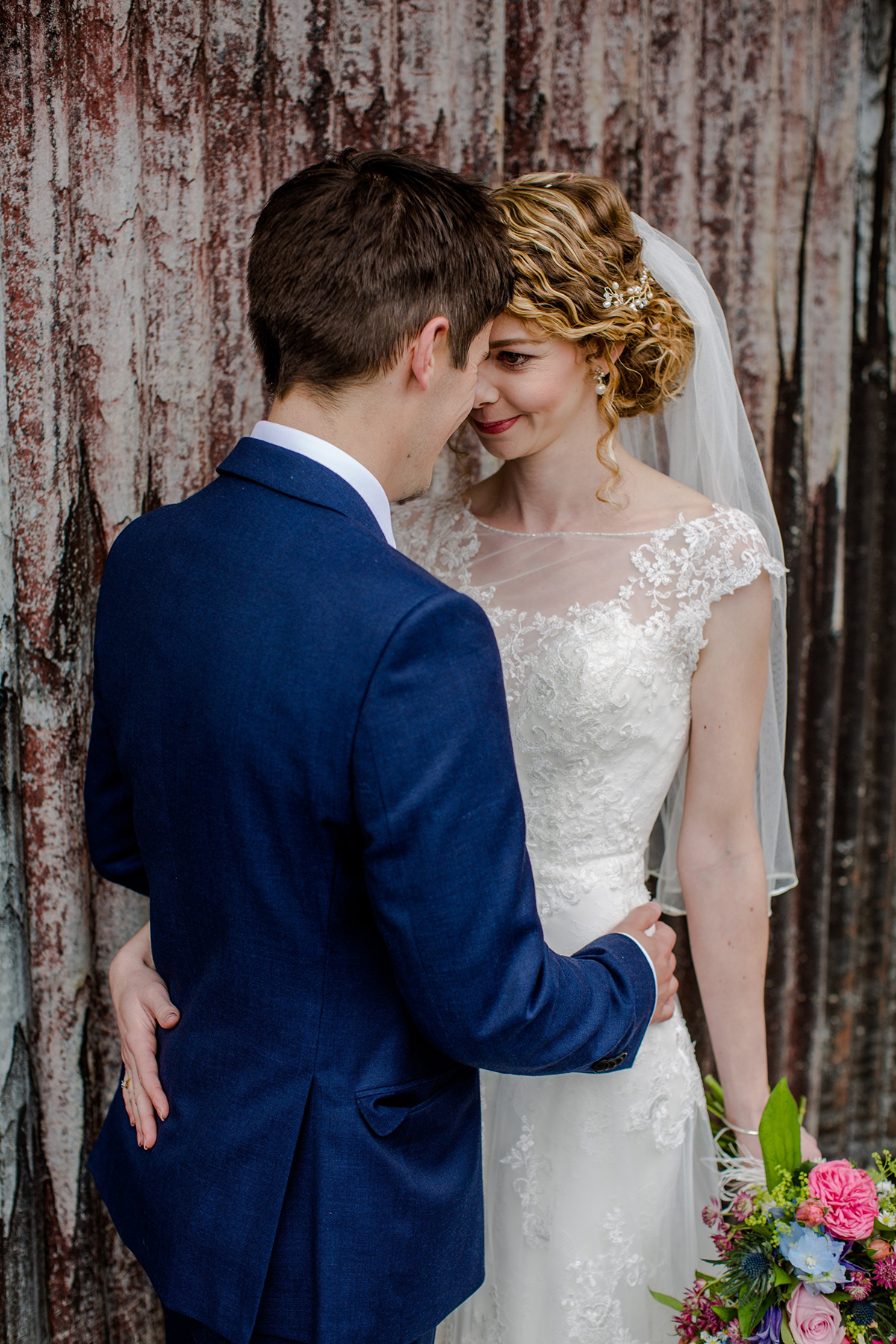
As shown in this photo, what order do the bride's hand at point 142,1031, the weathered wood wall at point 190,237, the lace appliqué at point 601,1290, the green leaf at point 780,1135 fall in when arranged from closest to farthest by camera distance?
the bride's hand at point 142,1031, the green leaf at point 780,1135, the lace appliqué at point 601,1290, the weathered wood wall at point 190,237

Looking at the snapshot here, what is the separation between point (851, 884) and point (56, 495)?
2.20 metres

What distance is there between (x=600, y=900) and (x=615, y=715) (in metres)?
0.33

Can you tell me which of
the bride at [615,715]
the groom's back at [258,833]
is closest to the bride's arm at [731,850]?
the bride at [615,715]

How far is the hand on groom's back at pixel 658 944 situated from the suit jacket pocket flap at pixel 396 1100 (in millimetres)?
340

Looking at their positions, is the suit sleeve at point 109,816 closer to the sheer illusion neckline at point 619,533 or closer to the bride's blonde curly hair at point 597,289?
the sheer illusion neckline at point 619,533

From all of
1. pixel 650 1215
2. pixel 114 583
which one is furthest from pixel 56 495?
pixel 650 1215

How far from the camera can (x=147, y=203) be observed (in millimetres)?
1854

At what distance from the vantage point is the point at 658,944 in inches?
56.7

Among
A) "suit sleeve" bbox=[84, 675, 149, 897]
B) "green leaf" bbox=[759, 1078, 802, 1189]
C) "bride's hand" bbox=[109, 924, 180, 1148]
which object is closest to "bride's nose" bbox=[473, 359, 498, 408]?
"suit sleeve" bbox=[84, 675, 149, 897]

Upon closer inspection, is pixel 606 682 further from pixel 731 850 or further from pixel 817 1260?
pixel 817 1260

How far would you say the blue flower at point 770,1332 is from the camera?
1.38m

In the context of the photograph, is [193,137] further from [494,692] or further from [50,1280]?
[50,1280]

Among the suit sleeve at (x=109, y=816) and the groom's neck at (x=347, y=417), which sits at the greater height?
the groom's neck at (x=347, y=417)

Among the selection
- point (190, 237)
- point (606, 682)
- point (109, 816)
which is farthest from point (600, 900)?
point (190, 237)
